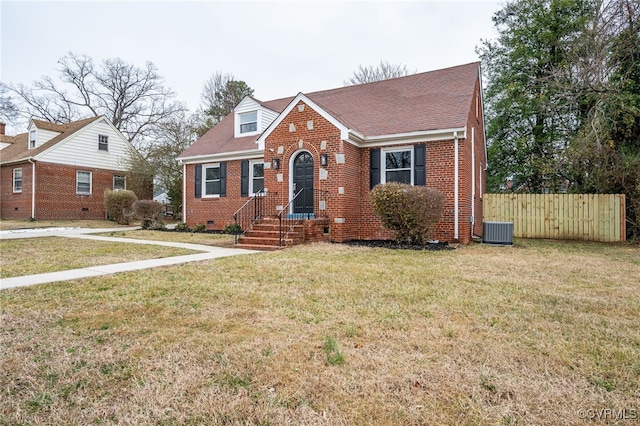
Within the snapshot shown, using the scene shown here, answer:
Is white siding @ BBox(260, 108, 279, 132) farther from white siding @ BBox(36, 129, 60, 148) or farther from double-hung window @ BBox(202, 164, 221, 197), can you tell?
white siding @ BBox(36, 129, 60, 148)

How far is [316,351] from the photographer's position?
2979 millimetres

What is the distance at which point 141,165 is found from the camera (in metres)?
22.6

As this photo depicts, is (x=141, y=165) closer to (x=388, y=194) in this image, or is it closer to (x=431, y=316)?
(x=388, y=194)

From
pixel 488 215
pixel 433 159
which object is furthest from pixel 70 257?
pixel 488 215

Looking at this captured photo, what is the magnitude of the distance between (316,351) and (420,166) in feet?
30.4

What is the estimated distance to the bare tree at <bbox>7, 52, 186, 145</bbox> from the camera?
101 ft

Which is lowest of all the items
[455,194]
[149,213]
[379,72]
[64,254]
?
[64,254]

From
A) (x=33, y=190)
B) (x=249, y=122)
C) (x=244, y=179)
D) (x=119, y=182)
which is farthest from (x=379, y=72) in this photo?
(x=33, y=190)

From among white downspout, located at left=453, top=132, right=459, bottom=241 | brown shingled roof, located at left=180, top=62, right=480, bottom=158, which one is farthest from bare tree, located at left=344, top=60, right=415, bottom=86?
white downspout, located at left=453, top=132, right=459, bottom=241

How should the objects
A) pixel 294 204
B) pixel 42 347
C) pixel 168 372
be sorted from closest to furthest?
pixel 168 372 < pixel 42 347 < pixel 294 204

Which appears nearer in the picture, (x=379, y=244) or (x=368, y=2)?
(x=379, y=244)

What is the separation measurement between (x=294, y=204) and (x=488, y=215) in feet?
27.7

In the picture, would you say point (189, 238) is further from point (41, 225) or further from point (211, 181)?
point (41, 225)

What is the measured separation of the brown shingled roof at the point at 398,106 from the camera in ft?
37.9
